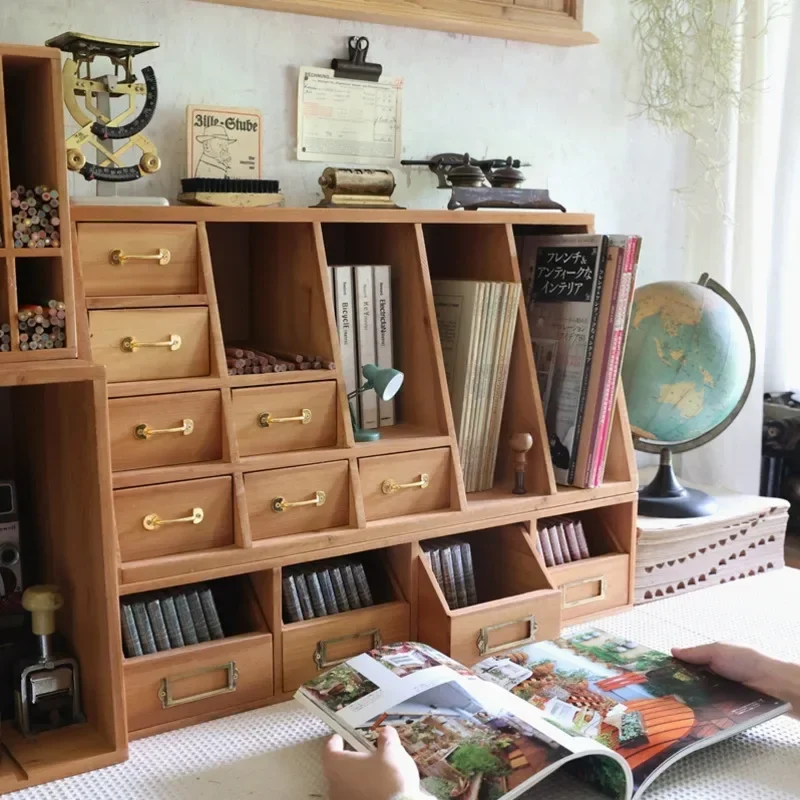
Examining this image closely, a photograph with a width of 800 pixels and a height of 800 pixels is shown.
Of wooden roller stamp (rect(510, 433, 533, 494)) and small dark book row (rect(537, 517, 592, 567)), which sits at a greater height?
wooden roller stamp (rect(510, 433, 533, 494))

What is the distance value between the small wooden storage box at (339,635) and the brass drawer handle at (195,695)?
0.28ft

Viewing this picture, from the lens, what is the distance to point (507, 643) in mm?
1608

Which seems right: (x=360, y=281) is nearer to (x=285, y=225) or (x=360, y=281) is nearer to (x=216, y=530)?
(x=285, y=225)

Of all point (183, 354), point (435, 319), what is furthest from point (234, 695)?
point (435, 319)

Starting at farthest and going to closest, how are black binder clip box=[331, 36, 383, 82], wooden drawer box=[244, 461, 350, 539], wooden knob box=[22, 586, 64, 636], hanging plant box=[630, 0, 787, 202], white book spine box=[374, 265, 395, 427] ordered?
hanging plant box=[630, 0, 787, 202]
black binder clip box=[331, 36, 383, 82]
white book spine box=[374, 265, 395, 427]
wooden drawer box=[244, 461, 350, 539]
wooden knob box=[22, 586, 64, 636]

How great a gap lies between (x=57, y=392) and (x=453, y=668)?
65 cm

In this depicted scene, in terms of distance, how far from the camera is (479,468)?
5.81ft

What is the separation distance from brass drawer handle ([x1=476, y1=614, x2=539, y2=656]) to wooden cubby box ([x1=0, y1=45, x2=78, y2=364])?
2.45ft

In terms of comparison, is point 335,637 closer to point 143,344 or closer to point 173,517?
point 173,517

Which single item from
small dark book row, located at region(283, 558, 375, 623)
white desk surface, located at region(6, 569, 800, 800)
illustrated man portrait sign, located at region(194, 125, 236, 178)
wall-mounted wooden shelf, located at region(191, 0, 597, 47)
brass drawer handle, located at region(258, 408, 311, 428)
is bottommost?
white desk surface, located at region(6, 569, 800, 800)

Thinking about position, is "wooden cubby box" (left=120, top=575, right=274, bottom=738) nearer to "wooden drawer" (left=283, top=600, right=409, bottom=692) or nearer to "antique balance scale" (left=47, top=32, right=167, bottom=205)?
"wooden drawer" (left=283, top=600, right=409, bottom=692)

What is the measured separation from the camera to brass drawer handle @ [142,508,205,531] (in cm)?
139

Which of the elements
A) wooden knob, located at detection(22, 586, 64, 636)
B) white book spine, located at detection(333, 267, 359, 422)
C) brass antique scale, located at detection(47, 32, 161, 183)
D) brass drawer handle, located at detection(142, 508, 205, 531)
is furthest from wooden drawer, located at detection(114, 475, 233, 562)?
brass antique scale, located at detection(47, 32, 161, 183)

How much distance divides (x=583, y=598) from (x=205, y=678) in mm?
712
